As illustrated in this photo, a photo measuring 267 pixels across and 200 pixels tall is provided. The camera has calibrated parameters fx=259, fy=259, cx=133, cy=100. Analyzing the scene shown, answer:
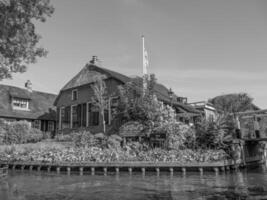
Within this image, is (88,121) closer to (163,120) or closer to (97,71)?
(97,71)

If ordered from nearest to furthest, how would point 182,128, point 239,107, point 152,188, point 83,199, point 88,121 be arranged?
1. point 83,199
2. point 152,188
3. point 182,128
4. point 88,121
5. point 239,107

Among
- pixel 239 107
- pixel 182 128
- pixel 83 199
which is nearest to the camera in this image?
A: pixel 83 199

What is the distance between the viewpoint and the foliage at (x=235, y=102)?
47.7 m

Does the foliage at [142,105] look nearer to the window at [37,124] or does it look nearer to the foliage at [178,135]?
the foliage at [178,135]

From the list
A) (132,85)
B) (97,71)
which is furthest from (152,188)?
(97,71)

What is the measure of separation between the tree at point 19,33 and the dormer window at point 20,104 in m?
23.0

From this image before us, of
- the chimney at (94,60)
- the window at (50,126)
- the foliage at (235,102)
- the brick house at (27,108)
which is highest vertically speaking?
the chimney at (94,60)

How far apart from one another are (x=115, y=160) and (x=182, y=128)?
5.71m

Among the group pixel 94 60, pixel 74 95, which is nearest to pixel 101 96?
pixel 74 95

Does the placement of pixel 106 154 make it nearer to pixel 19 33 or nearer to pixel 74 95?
pixel 19 33

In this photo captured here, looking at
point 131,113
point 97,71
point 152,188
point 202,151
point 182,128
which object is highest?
point 97,71

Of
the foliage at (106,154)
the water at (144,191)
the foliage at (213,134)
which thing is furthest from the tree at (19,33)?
the foliage at (213,134)

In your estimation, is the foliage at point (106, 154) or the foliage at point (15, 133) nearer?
the foliage at point (106, 154)

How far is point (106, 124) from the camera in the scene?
86.5 feet
